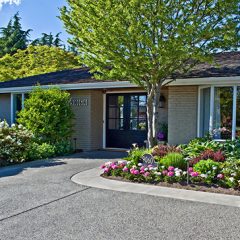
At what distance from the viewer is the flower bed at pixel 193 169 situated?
6145 mm

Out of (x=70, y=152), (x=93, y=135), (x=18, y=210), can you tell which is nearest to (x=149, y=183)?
(x=18, y=210)

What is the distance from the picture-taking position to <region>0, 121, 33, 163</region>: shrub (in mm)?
9315

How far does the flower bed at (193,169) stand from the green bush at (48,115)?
4.31 metres

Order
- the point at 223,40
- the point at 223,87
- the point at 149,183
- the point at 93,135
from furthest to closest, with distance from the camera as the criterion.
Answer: the point at 93,135 < the point at 223,87 < the point at 223,40 < the point at 149,183

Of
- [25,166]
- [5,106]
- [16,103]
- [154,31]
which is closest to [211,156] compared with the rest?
[154,31]

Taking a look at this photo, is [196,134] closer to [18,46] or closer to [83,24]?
[83,24]

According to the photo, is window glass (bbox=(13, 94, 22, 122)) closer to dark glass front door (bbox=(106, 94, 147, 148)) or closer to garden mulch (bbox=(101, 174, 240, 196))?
dark glass front door (bbox=(106, 94, 147, 148))

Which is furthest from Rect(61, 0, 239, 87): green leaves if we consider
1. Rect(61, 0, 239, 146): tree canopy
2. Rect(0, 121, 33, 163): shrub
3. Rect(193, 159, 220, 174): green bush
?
Rect(0, 121, 33, 163): shrub

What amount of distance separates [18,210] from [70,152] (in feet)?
20.9

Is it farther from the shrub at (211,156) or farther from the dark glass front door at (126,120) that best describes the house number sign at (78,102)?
the shrub at (211,156)

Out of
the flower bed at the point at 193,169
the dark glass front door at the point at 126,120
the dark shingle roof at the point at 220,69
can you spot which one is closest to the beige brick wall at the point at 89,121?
the dark glass front door at the point at 126,120

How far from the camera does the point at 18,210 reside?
4922mm

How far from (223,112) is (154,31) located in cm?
364

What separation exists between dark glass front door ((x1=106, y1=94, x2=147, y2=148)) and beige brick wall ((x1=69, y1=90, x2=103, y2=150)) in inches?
15.3
